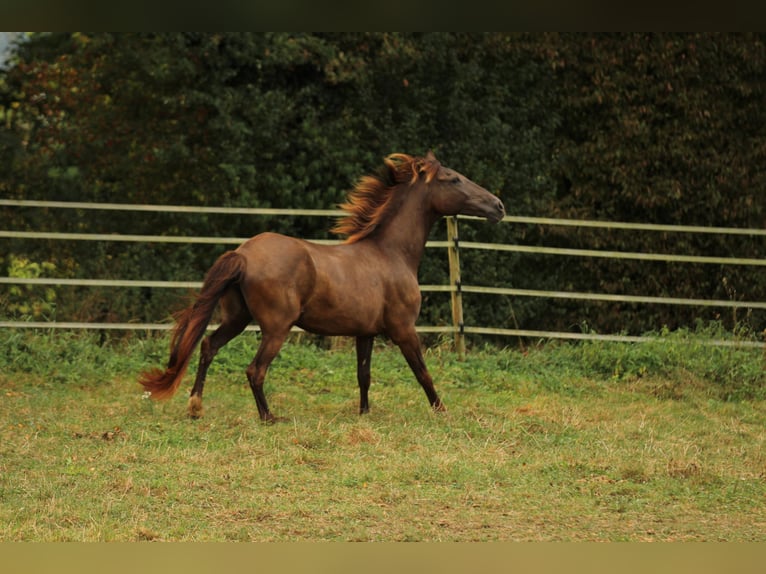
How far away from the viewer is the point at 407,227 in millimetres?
7750

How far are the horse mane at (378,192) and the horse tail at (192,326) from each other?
3.94 feet

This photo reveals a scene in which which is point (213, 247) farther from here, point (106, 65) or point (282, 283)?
point (282, 283)

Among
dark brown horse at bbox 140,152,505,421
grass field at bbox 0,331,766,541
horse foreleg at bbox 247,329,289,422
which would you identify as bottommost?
grass field at bbox 0,331,766,541

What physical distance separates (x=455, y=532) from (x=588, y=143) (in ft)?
31.4

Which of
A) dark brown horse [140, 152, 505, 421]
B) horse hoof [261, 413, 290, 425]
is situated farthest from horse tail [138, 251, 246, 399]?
horse hoof [261, 413, 290, 425]

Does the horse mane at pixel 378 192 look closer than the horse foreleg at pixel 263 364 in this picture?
No

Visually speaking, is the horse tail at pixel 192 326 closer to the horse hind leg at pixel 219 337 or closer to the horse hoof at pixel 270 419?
the horse hind leg at pixel 219 337

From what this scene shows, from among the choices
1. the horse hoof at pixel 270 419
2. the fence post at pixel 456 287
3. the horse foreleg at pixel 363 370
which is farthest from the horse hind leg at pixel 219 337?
the fence post at pixel 456 287

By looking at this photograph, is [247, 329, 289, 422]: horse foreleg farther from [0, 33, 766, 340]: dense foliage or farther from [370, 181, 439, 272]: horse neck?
[0, 33, 766, 340]: dense foliage

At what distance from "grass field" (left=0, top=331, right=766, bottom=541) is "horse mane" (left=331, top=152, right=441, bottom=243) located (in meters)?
1.39

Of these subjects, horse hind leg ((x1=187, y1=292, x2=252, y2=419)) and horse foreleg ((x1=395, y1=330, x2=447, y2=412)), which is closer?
horse hind leg ((x1=187, y1=292, x2=252, y2=419))

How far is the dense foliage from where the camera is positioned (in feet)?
42.5

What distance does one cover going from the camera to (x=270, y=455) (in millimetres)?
6152

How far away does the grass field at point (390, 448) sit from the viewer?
498cm
